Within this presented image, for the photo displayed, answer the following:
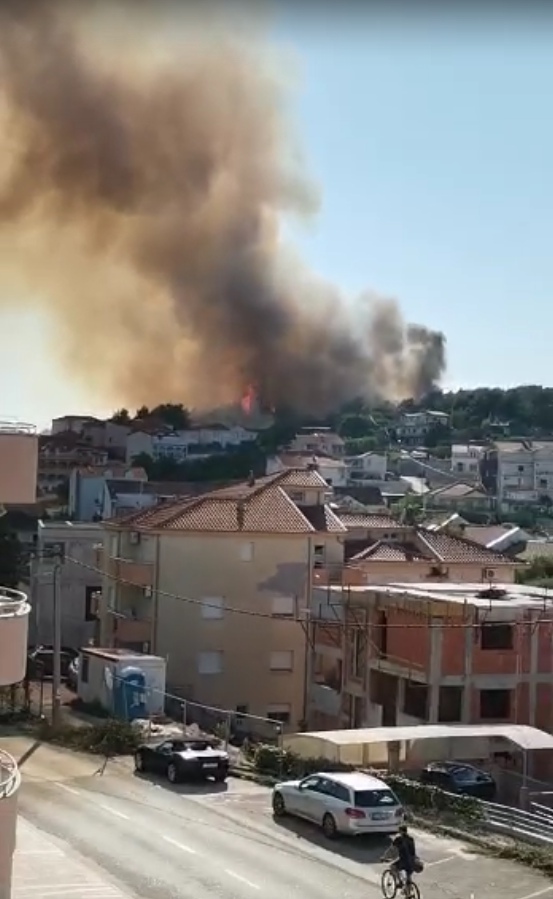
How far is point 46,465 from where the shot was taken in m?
67.0

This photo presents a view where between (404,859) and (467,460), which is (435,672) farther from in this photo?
(467,460)

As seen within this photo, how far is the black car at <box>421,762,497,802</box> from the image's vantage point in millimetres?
15727

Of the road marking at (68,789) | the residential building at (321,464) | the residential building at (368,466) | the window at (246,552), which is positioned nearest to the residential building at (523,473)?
the residential building at (368,466)

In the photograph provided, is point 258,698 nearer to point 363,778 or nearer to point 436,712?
point 436,712

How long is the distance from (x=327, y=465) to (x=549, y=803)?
56976 millimetres

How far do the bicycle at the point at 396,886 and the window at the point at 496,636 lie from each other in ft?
31.0

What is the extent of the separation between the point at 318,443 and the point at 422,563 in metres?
54.4

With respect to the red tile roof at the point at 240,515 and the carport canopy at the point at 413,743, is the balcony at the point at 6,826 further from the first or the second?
the red tile roof at the point at 240,515

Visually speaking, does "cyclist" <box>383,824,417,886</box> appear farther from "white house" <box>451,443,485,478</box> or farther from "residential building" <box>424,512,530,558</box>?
"white house" <box>451,443,485,478</box>

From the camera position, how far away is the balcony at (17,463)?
27.8ft

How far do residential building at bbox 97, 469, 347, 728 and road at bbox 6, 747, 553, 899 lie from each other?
9.46 meters

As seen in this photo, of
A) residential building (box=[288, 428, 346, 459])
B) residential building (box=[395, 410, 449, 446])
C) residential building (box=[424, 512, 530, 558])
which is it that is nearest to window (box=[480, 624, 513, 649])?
residential building (box=[424, 512, 530, 558])

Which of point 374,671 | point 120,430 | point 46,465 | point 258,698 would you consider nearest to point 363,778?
point 374,671

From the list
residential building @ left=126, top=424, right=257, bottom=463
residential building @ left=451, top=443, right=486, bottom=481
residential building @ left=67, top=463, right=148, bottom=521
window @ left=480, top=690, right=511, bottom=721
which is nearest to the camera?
window @ left=480, top=690, right=511, bottom=721
